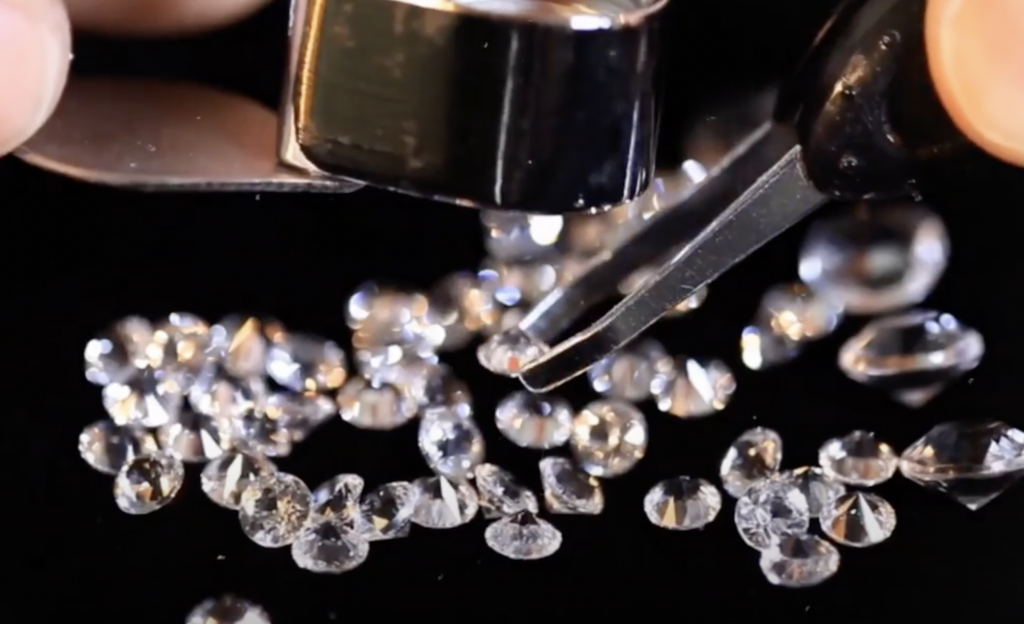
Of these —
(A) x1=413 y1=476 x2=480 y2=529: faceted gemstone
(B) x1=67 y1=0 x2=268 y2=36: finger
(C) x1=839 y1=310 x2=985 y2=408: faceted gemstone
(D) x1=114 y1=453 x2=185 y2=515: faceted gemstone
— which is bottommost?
(D) x1=114 y1=453 x2=185 y2=515: faceted gemstone

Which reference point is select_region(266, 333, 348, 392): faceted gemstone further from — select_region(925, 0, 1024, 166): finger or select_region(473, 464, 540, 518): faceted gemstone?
select_region(925, 0, 1024, 166): finger

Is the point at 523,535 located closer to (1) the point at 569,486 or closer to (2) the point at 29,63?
(1) the point at 569,486

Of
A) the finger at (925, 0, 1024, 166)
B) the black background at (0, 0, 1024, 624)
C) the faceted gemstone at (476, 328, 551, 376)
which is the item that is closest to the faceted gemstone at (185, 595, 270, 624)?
the black background at (0, 0, 1024, 624)

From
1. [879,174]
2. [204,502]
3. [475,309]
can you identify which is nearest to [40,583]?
[204,502]

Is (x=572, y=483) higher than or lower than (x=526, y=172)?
lower

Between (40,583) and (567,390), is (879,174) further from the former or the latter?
(40,583)

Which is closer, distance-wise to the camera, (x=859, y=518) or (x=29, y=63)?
(x=29, y=63)

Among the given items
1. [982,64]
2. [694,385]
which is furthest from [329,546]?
[982,64]
